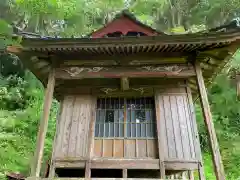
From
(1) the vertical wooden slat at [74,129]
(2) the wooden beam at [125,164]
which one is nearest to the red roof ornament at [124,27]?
(1) the vertical wooden slat at [74,129]

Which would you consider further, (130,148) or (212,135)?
(130,148)

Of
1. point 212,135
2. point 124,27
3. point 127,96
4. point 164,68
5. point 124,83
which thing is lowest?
point 212,135

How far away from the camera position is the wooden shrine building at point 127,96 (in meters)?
8.27

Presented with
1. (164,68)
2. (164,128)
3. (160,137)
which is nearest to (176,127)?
(164,128)

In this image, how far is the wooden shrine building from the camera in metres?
8.27

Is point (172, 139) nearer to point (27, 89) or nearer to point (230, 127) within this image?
point (230, 127)

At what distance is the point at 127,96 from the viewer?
Answer: 9688 mm

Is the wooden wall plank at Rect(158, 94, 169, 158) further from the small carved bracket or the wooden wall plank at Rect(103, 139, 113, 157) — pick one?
the small carved bracket

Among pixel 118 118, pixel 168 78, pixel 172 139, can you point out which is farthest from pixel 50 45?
pixel 172 139

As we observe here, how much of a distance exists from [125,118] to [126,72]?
1445 mm

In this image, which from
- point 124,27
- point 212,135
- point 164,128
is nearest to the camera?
point 212,135

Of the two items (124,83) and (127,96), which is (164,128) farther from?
(124,83)

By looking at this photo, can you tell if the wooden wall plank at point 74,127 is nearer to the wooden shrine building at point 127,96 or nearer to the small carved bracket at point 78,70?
the wooden shrine building at point 127,96

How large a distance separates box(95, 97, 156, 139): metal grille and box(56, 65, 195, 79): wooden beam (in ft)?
3.71
